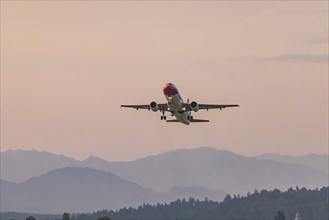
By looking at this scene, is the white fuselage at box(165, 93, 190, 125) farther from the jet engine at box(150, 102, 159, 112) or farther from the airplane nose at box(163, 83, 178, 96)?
the jet engine at box(150, 102, 159, 112)

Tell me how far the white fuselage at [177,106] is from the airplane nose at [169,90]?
59 centimetres

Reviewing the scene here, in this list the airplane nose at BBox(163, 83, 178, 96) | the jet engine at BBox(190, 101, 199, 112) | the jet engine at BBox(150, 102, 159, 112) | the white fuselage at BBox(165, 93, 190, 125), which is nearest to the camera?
the airplane nose at BBox(163, 83, 178, 96)

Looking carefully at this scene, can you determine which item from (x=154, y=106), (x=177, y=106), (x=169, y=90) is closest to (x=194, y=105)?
(x=177, y=106)

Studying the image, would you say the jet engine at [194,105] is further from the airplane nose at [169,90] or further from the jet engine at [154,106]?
the jet engine at [154,106]

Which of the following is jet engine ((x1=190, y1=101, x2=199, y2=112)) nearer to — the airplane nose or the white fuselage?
the white fuselage

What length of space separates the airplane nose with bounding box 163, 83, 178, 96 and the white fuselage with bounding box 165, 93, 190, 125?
0.59m

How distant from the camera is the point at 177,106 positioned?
191 metres

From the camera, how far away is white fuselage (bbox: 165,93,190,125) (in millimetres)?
188250

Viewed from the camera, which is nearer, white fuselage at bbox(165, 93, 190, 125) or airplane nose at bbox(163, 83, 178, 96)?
airplane nose at bbox(163, 83, 178, 96)

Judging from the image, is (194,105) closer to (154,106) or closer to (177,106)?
(177,106)

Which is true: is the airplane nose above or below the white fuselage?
above

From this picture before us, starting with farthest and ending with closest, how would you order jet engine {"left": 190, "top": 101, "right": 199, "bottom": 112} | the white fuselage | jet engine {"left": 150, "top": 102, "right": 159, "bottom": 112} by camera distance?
jet engine {"left": 190, "top": 101, "right": 199, "bottom": 112} → jet engine {"left": 150, "top": 102, "right": 159, "bottom": 112} → the white fuselage

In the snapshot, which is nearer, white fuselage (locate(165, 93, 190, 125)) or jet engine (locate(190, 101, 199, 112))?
white fuselage (locate(165, 93, 190, 125))

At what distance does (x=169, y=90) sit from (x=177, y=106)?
4801 mm
